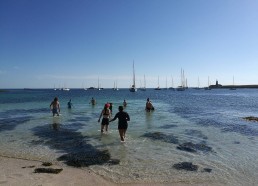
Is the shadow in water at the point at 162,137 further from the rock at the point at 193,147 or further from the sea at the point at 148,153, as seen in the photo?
the rock at the point at 193,147

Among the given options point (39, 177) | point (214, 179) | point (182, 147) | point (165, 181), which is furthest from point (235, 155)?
point (39, 177)

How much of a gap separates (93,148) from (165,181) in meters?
5.57

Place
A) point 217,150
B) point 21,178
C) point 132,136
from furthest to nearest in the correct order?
point 132,136 < point 217,150 < point 21,178

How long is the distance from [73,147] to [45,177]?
4.96 m

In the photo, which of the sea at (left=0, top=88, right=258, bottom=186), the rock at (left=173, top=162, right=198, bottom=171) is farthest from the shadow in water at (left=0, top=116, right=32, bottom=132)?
the rock at (left=173, top=162, right=198, bottom=171)

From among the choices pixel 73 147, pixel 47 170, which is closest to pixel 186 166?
pixel 47 170

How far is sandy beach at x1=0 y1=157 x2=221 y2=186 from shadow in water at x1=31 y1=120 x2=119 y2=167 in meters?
1.16

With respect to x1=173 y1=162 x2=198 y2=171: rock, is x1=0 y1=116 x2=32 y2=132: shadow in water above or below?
above

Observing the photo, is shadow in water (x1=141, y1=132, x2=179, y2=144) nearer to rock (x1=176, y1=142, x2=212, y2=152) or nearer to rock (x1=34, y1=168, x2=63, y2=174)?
rock (x1=176, y1=142, x2=212, y2=152)

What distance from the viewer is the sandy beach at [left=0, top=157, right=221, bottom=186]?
8.85m

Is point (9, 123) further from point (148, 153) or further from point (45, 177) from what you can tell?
point (45, 177)

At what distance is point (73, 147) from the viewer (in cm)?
1434

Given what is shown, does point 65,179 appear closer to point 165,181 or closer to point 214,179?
point 165,181

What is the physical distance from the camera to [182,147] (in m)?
14.7
